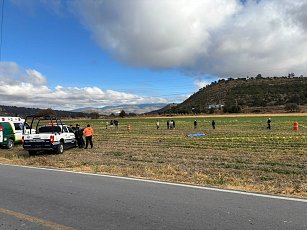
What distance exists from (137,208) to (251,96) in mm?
164661

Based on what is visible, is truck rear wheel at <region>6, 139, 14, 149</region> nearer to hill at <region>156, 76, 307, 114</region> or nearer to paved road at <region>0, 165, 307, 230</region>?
paved road at <region>0, 165, 307, 230</region>

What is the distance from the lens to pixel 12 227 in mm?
5785

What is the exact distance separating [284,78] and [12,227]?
19636 centimetres

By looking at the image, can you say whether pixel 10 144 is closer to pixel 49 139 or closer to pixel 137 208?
pixel 49 139

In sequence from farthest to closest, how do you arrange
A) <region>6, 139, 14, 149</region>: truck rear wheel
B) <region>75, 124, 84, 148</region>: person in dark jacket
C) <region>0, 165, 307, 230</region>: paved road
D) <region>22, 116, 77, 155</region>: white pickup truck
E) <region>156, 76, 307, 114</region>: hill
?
1. <region>156, 76, 307, 114</region>: hill
2. <region>6, 139, 14, 149</region>: truck rear wheel
3. <region>75, 124, 84, 148</region>: person in dark jacket
4. <region>22, 116, 77, 155</region>: white pickup truck
5. <region>0, 165, 307, 230</region>: paved road

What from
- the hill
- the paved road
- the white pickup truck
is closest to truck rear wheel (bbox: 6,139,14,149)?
the white pickup truck

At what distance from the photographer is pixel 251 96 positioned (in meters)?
165

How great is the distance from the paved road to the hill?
12058 cm

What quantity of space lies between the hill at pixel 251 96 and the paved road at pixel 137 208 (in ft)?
396

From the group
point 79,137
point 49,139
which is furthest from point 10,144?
point 49,139

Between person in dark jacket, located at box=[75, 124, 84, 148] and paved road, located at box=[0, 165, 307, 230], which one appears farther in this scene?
person in dark jacket, located at box=[75, 124, 84, 148]

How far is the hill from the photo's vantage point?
14116cm

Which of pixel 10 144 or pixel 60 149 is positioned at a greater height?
pixel 10 144

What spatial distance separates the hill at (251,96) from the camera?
14116cm
